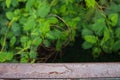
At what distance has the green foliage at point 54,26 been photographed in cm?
162

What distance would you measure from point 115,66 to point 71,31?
21.1 inches

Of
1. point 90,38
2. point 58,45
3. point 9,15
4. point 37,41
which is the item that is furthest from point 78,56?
point 9,15

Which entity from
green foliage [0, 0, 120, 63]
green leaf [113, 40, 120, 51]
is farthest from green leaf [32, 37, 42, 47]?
Result: green leaf [113, 40, 120, 51]

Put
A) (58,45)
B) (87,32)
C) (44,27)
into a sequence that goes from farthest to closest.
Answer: (58,45)
(87,32)
(44,27)

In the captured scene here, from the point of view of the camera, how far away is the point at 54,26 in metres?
1.75

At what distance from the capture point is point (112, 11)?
5.68 ft

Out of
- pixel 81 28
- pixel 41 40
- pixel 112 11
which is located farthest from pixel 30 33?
pixel 112 11

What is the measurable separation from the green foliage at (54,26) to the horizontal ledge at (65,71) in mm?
326

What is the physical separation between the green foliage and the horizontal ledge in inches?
12.8

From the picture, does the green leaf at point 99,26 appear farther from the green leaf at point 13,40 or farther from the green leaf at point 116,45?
the green leaf at point 13,40

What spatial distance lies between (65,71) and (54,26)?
501 mm

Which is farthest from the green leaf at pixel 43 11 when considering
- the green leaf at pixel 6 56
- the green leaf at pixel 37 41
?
the green leaf at pixel 6 56

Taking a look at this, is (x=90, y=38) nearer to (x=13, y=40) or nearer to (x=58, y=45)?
(x=58, y=45)

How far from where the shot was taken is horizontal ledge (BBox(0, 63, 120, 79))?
131cm
